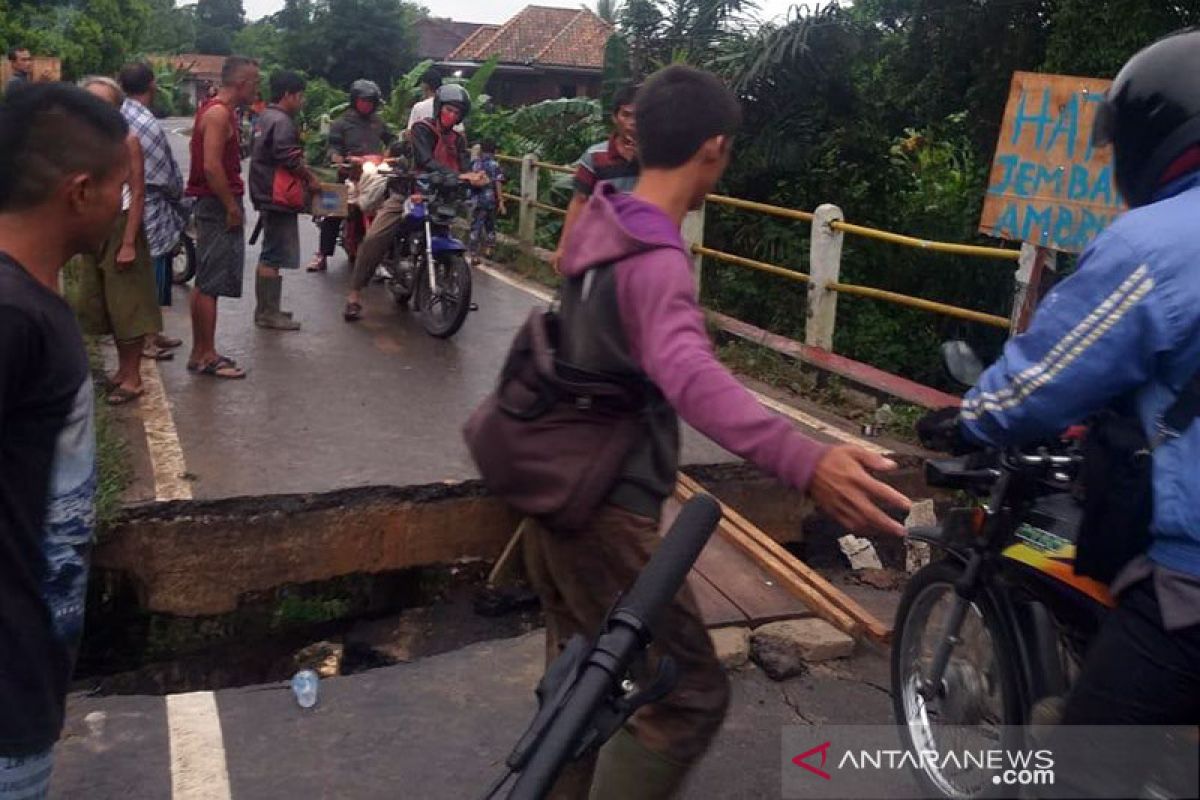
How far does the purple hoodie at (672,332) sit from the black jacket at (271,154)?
5538 mm

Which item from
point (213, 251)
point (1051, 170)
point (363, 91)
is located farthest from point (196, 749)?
point (363, 91)

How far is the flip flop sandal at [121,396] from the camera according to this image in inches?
243

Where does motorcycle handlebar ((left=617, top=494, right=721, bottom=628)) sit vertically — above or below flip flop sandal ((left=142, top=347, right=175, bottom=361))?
above

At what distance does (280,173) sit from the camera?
305 inches

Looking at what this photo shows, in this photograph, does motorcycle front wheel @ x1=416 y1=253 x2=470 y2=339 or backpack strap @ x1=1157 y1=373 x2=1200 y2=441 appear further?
motorcycle front wheel @ x1=416 y1=253 x2=470 y2=339

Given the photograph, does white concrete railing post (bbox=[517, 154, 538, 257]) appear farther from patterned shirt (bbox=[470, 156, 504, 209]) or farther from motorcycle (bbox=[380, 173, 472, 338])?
motorcycle (bbox=[380, 173, 472, 338])

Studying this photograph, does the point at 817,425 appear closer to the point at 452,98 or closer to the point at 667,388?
the point at 452,98

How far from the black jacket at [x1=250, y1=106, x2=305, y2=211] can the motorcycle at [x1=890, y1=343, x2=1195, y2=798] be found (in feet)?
18.4

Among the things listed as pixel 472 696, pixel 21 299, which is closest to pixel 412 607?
pixel 472 696

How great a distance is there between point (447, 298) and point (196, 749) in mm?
5148

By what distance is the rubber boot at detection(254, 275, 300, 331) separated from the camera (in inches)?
324

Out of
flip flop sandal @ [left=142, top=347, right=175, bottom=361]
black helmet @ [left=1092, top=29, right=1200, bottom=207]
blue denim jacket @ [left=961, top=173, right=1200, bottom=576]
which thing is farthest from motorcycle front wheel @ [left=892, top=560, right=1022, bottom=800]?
flip flop sandal @ [left=142, top=347, right=175, bottom=361]

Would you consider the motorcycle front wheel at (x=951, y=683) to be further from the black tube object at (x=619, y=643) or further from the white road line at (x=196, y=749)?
the white road line at (x=196, y=749)

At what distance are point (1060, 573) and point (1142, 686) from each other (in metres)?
0.63
